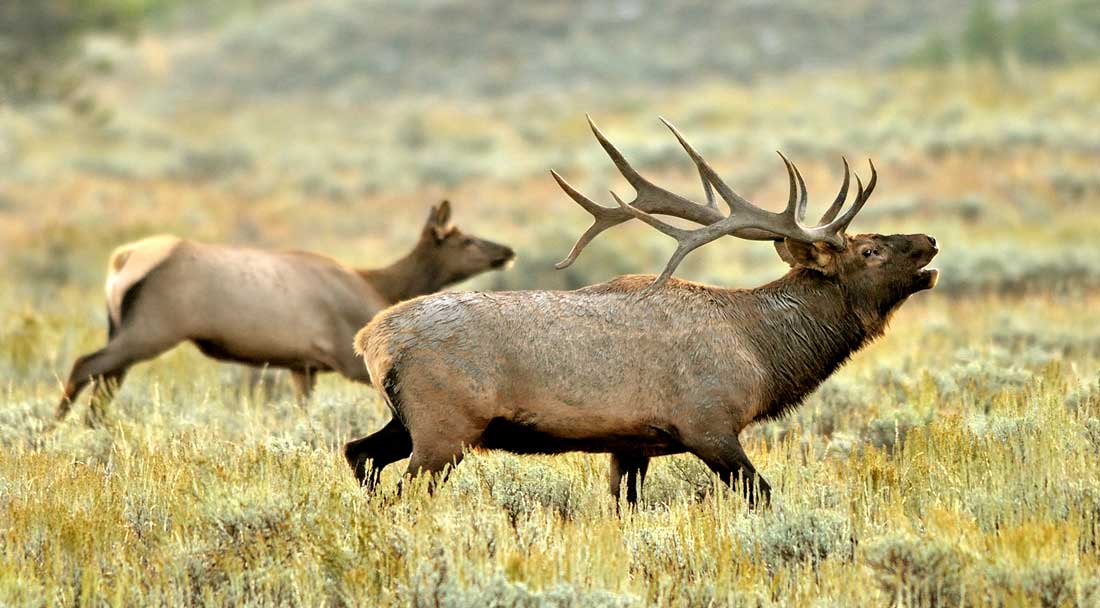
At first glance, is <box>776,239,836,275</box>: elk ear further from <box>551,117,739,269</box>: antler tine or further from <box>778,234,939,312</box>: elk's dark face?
<box>551,117,739,269</box>: antler tine

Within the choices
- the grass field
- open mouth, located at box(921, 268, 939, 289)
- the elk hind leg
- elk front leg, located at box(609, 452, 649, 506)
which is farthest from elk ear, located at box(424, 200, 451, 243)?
open mouth, located at box(921, 268, 939, 289)

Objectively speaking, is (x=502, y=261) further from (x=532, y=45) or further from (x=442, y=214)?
(x=532, y=45)

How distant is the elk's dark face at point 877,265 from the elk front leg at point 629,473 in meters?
1.37

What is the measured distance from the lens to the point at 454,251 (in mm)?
11867

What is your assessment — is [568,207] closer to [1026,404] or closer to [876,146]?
[876,146]

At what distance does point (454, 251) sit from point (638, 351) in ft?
17.1

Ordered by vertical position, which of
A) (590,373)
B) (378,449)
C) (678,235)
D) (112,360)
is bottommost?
(112,360)

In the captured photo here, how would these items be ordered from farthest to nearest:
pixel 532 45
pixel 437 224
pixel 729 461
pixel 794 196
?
pixel 532 45, pixel 437 224, pixel 794 196, pixel 729 461

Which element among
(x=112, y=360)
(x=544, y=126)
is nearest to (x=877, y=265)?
(x=112, y=360)

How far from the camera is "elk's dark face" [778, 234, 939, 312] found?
7465mm

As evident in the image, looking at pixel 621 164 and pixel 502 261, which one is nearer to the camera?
pixel 621 164

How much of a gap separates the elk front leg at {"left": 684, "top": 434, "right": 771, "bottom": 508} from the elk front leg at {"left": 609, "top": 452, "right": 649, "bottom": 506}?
0.40 metres

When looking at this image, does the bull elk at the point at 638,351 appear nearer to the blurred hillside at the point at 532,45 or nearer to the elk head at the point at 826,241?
the elk head at the point at 826,241

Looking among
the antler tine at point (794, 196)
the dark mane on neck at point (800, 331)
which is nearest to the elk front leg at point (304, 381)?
the dark mane on neck at point (800, 331)
